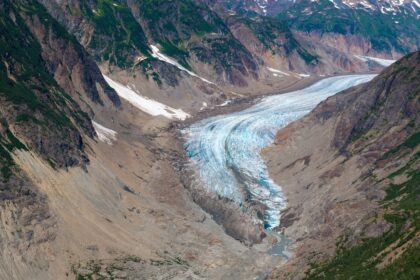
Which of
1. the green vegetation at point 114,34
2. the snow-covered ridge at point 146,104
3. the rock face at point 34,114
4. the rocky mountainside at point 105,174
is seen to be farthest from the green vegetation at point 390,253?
the green vegetation at point 114,34

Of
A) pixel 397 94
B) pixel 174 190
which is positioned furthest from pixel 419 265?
pixel 397 94

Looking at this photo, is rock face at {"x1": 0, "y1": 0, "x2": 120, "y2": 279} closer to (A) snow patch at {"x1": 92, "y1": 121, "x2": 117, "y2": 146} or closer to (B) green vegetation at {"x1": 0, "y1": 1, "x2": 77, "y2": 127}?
(B) green vegetation at {"x1": 0, "y1": 1, "x2": 77, "y2": 127}

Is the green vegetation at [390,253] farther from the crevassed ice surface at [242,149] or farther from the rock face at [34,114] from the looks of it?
the rock face at [34,114]

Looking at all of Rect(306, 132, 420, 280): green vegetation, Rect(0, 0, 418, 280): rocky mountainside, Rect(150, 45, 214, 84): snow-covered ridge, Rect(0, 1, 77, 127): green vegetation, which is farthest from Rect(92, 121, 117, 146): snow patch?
Rect(150, 45, 214, 84): snow-covered ridge

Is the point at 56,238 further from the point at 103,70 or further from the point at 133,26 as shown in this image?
the point at 133,26

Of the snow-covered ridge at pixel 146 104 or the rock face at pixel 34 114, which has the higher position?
the rock face at pixel 34 114
